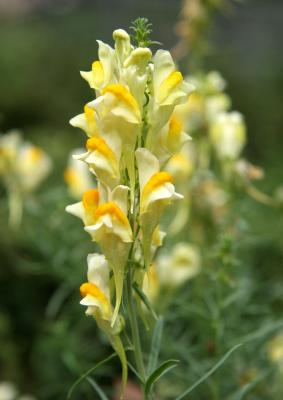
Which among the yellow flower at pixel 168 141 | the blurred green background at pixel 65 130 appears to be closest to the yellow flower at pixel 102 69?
the yellow flower at pixel 168 141

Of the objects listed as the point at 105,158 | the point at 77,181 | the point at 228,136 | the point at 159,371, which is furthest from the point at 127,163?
the point at 77,181

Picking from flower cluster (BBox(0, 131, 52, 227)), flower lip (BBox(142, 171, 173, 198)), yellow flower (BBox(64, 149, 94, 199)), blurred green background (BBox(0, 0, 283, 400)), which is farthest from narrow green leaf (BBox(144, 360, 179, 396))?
flower cluster (BBox(0, 131, 52, 227))

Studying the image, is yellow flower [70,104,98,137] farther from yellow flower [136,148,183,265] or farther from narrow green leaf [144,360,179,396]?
narrow green leaf [144,360,179,396]

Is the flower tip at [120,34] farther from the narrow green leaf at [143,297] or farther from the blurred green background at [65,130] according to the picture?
the blurred green background at [65,130]

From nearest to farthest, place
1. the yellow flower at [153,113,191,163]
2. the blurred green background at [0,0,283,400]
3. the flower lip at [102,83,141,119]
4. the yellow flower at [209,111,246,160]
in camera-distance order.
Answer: the flower lip at [102,83,141,119]
the yellow flower at [153,113,191,163]
the yellow flower at [209,111,246,160]
the blurred green background at [0,0,283,400]

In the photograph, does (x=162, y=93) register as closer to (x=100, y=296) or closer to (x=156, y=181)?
(x=156, y=181)

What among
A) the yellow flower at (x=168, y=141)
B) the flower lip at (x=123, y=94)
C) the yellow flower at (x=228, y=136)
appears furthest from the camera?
the yellow flower at (x=228, y=136)
